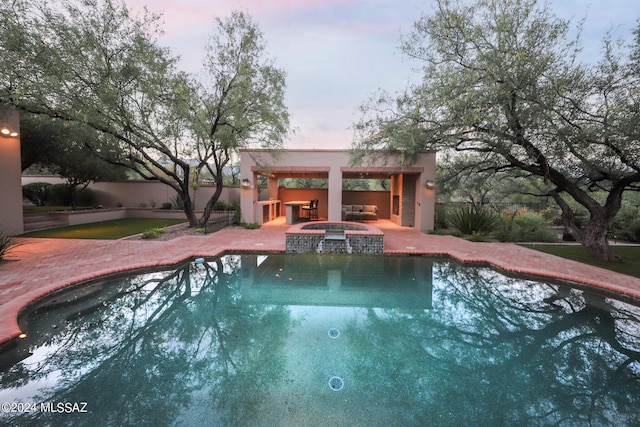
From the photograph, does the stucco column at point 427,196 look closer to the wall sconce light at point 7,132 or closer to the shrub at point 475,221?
the shrub at point 475,221

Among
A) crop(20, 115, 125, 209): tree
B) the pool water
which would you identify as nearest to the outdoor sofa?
the pool water

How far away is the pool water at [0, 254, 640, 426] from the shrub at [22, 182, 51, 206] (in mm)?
16128

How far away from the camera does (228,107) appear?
962cm

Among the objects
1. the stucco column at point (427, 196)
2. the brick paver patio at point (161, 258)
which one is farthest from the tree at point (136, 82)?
the stucco column at point (427, 196)

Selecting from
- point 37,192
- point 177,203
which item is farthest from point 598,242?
point 37,192

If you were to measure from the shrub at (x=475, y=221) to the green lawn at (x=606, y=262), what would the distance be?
1.44 meters

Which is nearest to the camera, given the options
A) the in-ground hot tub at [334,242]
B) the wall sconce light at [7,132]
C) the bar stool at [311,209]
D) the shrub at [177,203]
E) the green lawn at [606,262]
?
the green lawn at [606,262]

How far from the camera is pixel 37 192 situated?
15.7 m

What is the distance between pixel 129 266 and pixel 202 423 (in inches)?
191

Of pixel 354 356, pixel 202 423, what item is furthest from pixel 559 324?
pixel 202 423

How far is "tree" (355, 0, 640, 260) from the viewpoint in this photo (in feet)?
18.4

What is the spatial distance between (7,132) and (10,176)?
141 cm

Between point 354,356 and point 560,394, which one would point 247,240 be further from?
point 560,394

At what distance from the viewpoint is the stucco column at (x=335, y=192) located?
1206cm
